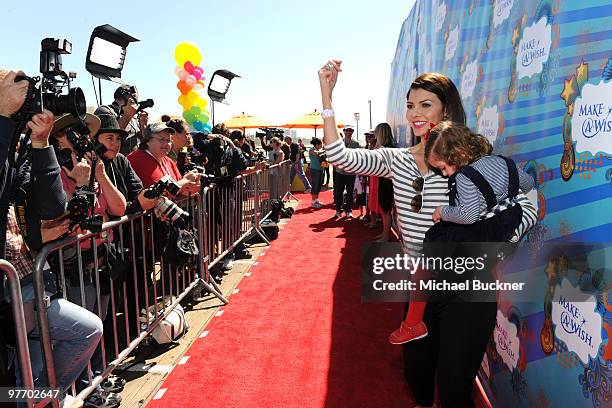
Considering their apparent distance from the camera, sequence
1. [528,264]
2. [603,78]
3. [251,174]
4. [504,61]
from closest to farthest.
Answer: [603,78] < [528,264] < [504,61] < [251,174]

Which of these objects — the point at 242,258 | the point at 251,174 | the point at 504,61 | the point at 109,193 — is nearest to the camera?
the point at 504,61

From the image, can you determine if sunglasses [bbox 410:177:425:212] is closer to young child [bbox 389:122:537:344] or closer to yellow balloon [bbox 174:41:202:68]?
young child [bbox 389:122:537:344]

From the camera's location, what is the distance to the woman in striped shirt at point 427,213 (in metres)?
2.12

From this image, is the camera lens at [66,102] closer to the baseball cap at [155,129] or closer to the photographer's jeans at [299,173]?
the baseball cap at [155,129]

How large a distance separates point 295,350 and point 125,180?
2077 millimetres

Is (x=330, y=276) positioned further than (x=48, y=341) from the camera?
Yes

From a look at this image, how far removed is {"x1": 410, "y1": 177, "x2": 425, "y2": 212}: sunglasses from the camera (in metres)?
2.35

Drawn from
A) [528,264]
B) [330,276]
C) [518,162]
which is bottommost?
[330,276]

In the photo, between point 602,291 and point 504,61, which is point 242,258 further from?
point 602,291

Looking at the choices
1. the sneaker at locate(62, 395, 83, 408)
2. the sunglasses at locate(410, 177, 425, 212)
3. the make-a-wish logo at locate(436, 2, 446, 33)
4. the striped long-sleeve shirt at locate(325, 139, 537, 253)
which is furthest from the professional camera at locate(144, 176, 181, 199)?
the make-a-wish logo at locate(436, 2, 446, 33)

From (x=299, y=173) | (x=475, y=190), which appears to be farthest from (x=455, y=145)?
(x=299, y=173)

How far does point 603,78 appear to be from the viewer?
67.8 inches

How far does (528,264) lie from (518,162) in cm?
58

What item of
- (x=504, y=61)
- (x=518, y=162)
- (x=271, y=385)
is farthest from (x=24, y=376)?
(x=504, y=61)
